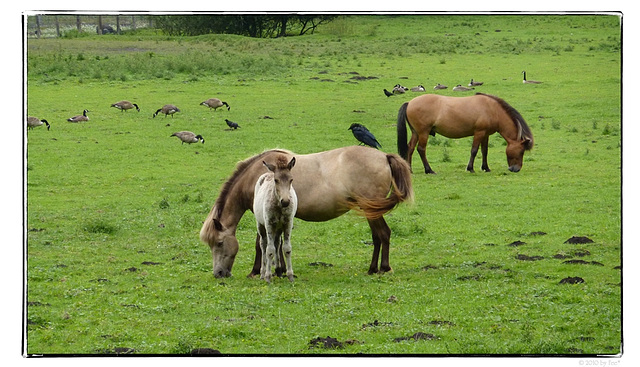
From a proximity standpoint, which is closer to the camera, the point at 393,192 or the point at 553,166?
the point at 393,192

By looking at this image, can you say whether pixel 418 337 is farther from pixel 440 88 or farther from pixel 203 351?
pixel 440 88

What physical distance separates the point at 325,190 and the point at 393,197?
3.52 feet

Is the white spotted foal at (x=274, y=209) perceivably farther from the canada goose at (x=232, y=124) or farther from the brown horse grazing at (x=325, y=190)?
the canada goose at (x=232, y=124)

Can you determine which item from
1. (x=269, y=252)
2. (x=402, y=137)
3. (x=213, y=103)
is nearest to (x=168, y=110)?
(x=213, y=103)

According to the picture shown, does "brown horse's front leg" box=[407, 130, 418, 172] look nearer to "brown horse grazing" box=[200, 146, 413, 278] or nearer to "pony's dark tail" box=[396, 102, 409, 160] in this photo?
"pony's dark tail" box=[396, 102, 409, 160]

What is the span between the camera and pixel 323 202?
12.4 meters

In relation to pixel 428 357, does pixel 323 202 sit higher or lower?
higher

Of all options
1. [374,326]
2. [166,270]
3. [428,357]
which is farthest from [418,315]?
[166,270]

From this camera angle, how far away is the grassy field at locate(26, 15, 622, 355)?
10000mm

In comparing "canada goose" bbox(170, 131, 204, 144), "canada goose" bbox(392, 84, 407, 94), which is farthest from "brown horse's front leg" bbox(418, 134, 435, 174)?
"canada goose" bbox(392, 84, 407, 94)

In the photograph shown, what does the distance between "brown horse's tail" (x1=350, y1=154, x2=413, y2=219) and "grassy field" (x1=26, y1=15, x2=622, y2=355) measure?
3.43ft

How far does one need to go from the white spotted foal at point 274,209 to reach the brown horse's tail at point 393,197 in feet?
3.36

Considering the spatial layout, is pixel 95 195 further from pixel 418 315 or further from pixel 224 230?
pixel 418 315

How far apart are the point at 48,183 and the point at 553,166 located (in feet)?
44.1
